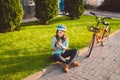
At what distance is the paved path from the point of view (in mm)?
6170

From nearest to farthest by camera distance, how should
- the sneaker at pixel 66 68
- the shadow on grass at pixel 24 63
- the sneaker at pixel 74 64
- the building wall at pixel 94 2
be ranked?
the shadow on grass at pixel 24 63
the sneaker at pixel 66 68
the sneaker at pixel 74 64
the building wall at pixel 94 2

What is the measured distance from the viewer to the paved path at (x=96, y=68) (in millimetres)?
6170

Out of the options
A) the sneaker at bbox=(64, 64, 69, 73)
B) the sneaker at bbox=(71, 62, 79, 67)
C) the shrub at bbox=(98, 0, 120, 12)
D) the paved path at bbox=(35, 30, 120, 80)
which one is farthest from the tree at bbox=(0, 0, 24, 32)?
the shrub at bbox=(98, 0, 120, 12)

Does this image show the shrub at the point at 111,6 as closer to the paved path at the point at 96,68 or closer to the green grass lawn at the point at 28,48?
the green grass lawn at the point at 28,48

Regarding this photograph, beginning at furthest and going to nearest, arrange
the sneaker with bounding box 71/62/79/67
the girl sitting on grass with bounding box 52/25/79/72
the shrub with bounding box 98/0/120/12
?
the shrub with bounding box 98/0/120/12 → the sneaker with bounding box 71/62/79/67 → the girl sitting on grass with bounding box 52/25/79/72

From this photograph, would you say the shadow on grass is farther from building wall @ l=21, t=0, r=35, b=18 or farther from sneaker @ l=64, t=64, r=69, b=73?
building wall @ l=21, t=0, r=35, b=18

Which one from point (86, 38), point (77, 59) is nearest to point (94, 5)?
point (86, 38)

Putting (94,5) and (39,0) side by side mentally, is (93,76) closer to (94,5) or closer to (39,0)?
(39,0)

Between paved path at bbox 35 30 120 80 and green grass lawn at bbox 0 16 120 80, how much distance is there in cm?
54

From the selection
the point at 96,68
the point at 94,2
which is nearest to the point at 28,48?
the point at 96,68

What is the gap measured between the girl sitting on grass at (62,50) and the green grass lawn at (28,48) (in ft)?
1.32

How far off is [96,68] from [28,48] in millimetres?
2604

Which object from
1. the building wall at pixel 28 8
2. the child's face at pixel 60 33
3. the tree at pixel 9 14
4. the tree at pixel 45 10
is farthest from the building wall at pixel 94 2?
the child's face at pixel 60 33

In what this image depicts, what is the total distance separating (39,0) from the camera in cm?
1224
